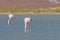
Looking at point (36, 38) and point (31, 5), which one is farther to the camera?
point (31, 5)

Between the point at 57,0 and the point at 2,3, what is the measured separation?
18.0 meters

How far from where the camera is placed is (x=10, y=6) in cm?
10475

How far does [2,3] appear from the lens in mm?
107625

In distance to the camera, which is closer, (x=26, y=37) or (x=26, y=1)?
(x=26, y=37)

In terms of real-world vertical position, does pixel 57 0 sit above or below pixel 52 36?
above

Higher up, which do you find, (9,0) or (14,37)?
(9,0)

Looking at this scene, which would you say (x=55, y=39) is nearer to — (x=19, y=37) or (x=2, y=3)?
(x=19, y=37)

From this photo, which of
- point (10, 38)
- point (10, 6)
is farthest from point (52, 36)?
point (10, 6)

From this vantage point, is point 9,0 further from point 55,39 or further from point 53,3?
point 55,39

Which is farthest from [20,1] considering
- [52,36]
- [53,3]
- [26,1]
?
[52,36]

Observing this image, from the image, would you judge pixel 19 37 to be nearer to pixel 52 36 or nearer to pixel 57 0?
pixel 52 36

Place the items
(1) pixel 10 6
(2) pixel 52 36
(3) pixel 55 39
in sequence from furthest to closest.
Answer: (1) pixel 10 6 < (2) pixel 52 36 < (3) pixel 55 39

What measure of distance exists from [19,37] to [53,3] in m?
79.5

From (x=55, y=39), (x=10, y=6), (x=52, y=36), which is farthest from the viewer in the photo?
(x=10, y=6)
